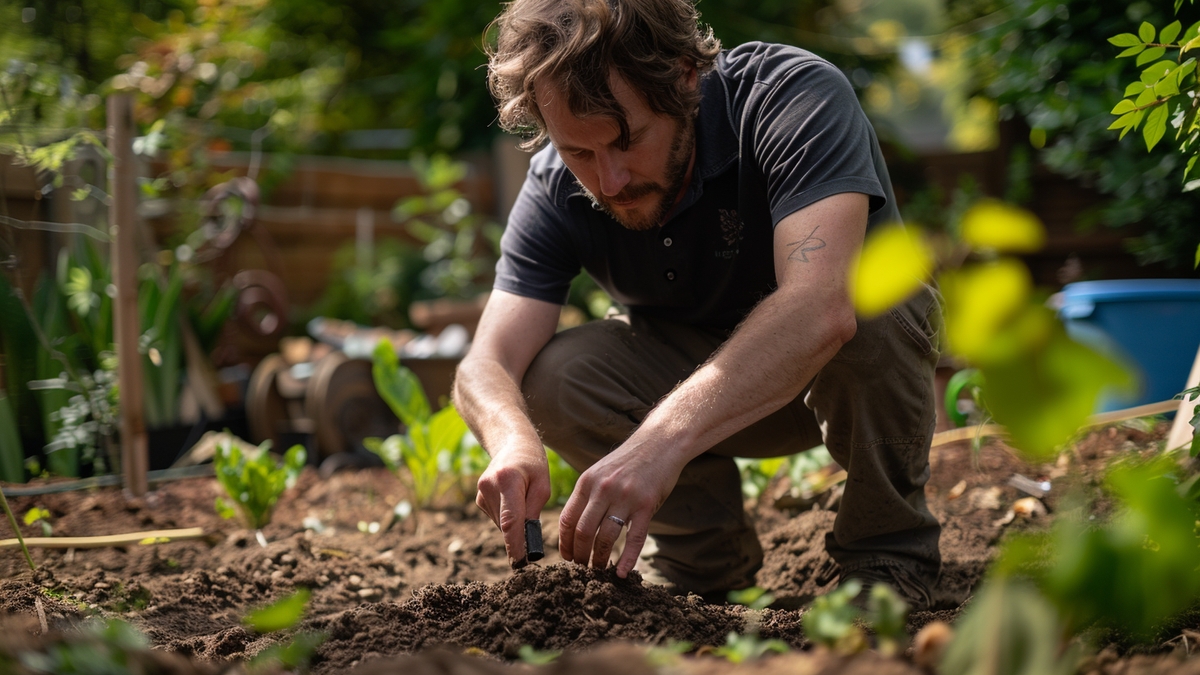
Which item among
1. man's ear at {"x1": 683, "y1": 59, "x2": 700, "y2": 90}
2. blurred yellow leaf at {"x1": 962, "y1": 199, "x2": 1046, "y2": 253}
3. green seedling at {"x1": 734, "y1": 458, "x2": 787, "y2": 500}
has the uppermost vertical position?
man's ear at {"x1": 683, "y1": 59, "x2": 700, "y2": 90}

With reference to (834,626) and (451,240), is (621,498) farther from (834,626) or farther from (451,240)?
(451,240)

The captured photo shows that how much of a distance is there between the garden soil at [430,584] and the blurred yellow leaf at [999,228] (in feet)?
1.01

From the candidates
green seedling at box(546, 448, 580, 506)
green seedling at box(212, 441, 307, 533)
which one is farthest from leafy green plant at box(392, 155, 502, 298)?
green seedling at box(212, 441, 307, 533)

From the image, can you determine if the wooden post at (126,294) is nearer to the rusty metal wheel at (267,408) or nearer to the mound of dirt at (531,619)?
the rusty metal wheel at (267,408)

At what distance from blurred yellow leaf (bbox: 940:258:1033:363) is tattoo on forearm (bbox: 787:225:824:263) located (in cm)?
95

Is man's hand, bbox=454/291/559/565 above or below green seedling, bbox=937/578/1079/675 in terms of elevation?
below

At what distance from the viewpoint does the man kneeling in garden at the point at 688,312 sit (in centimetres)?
152

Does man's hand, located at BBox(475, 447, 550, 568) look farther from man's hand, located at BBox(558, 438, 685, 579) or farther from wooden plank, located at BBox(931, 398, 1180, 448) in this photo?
wooden plank, located at BBox(931, 398, 1180, 448)

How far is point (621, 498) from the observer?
1395 millimetres

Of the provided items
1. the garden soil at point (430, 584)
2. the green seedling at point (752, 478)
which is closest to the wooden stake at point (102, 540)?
the garden soil at point (430, 584)

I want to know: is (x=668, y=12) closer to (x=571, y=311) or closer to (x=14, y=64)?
(x=14, y=64)

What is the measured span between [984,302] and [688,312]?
61.3 inches

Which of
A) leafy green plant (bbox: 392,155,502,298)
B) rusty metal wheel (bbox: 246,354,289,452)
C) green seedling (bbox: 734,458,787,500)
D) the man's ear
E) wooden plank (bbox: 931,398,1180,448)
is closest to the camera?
the man's ear

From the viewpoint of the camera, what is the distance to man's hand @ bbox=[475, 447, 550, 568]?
1.56 m
